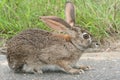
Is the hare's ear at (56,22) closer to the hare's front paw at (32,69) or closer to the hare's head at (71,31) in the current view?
the hare's head at (71,31)

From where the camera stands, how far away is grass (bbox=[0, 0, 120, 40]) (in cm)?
714

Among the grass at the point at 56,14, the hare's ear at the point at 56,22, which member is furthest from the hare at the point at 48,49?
the grass at the point at 56,14

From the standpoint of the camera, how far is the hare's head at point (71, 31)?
5806mm

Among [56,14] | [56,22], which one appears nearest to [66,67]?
[56,22]

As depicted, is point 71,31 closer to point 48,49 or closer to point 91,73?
point 48,49

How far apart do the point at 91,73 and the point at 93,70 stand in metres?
0.12

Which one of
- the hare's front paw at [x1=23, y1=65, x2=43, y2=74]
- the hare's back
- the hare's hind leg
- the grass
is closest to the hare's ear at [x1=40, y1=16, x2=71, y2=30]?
the hare's back

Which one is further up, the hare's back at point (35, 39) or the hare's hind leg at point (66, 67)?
the hare's back at point (35, 39)

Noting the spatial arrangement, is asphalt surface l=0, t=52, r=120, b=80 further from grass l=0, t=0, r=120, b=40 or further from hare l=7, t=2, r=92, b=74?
grass l=0, t=0, r=120, b=40

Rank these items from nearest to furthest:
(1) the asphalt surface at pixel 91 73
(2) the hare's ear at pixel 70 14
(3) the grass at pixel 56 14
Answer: (1) the asphalt surface at pixel 91 73 → (2) the hare's ear at pixel 70 14 → (3) the grass at pixel 56 14

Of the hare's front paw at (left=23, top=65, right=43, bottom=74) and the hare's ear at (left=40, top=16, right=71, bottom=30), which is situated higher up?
the hare's ear at (left=40, top=16, right=71, bottom=30)

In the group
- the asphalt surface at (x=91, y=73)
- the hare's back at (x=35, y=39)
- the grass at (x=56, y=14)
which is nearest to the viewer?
the asphalt surface at (x=91, y=73)

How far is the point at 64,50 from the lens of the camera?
19.4 ft

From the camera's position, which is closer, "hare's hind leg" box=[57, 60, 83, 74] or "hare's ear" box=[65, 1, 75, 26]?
"hare's hind leg" box=[57, 60, 83, 74]
